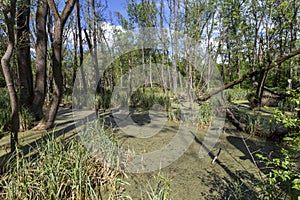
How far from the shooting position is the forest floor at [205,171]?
6.37 ft

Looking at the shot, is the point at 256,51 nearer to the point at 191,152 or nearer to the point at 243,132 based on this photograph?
the point at 243,132

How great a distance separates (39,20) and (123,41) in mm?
9408

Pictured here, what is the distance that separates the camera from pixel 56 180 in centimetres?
169

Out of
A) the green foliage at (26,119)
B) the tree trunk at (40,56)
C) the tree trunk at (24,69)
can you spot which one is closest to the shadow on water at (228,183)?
the green foliage at (26,119)

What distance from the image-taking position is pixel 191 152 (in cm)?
304

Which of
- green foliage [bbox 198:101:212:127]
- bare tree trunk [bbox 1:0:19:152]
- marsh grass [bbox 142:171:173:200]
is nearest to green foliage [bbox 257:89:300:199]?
marsh grass [bbox 142:171:173:200]

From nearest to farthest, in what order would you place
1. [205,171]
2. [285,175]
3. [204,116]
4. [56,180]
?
[285,175]
[56,180]
[205,171]
[204,116]

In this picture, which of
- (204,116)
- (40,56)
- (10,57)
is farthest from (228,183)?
(40,56)

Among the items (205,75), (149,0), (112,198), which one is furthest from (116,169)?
(149,0)

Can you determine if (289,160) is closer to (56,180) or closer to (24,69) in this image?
(56,180)

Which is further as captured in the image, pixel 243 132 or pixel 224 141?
pixel 243 132

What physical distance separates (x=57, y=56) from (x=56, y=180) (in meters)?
2.53

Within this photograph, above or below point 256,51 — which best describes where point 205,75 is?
below

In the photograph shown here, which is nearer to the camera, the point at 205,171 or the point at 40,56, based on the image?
the point at 205,171
